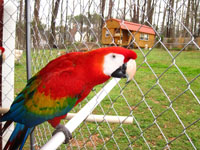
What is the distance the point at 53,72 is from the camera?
1.84 feet

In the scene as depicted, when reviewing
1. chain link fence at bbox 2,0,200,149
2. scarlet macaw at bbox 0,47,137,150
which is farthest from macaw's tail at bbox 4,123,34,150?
chain link fence at bbox 2,0,200,149

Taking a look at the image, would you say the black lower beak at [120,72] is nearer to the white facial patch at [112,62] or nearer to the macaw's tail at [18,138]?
the white facial patch at [112,62]

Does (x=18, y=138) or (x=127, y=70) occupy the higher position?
(x=127, y=70)

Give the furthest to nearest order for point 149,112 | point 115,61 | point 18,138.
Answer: point 149,112, point 18,138, point 115,61

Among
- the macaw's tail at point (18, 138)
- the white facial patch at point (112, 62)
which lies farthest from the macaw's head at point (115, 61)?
the macaw's tail at point (18, 138)

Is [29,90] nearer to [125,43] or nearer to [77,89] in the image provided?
[77,89]

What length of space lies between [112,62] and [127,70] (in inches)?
2.1

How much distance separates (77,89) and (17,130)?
0.29 meters

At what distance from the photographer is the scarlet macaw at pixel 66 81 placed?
51cm

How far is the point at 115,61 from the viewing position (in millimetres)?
498

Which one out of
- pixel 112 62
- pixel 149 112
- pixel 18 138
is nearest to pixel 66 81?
pixel 112 62

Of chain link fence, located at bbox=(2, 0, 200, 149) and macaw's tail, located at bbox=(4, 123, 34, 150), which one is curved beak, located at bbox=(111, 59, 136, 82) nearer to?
chain link fence, located at bbox=(2, 0, 200, 149)

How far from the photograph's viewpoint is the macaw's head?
49 cm

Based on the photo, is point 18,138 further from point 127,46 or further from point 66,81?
point 127,46
